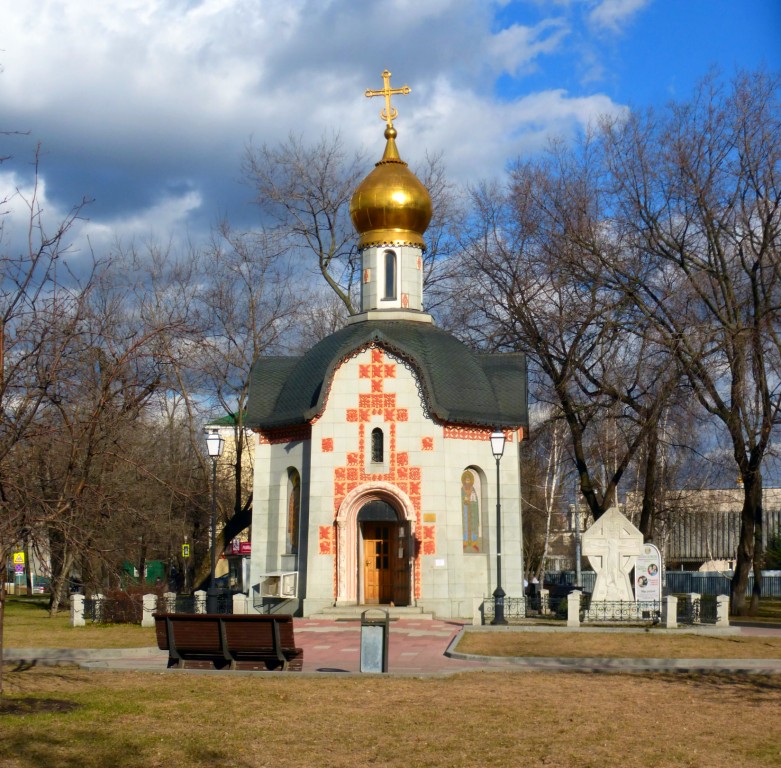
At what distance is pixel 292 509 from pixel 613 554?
9.65m

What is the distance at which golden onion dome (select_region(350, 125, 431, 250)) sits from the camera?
34.2m

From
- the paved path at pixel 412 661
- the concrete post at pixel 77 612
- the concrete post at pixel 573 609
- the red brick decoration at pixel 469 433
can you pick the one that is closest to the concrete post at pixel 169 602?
the concrete post at pixel 77 612

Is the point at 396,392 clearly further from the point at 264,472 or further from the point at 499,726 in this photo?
the point at 499,726

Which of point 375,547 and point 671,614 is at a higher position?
point 375,547

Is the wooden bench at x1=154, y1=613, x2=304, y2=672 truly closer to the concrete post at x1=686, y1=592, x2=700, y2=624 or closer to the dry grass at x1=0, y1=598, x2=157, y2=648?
the dry grass at x1=0, y1=598, x2=157, y2=648

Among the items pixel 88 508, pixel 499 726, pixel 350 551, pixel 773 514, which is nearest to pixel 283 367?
pixel 350 551

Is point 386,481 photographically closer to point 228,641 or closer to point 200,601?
point 200,601

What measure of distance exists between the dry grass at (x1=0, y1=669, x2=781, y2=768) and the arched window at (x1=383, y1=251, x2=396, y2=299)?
1965 cm

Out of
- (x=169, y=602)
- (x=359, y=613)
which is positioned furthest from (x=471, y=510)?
(x=169, y=602)

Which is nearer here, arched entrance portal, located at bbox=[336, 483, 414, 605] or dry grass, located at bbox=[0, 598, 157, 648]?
dry grass, located at bbox=[0, 598, 157, 648]

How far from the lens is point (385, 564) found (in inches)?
1208

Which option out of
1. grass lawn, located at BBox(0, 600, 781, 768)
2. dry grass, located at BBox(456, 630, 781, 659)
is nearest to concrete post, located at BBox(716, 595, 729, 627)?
dry grass, located at BBox(456, 630, 781, 659)

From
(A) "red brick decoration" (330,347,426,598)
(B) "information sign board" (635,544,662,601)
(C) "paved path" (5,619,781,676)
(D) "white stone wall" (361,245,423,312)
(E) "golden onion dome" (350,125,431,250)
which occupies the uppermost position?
(E) "golden onion dome" (350,125,431,250)

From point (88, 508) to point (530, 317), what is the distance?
23689 millimetres
